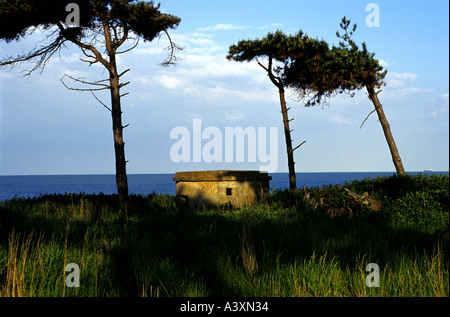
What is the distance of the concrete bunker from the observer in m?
14.3

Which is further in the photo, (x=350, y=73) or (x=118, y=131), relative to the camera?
(x=350, y=73)

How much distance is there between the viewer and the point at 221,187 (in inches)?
564

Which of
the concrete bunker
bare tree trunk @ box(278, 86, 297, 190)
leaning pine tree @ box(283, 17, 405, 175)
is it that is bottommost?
the concrete bunker

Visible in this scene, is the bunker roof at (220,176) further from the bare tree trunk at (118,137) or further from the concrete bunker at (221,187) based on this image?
the bare tree trunk at (118,137)

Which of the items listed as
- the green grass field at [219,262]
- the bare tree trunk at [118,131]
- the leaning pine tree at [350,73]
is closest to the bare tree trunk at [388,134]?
the leaning pine tree at [350,73]

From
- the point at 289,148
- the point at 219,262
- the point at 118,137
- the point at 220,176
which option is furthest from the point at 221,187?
the point at 219,262

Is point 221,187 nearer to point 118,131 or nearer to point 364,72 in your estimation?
point 118,131

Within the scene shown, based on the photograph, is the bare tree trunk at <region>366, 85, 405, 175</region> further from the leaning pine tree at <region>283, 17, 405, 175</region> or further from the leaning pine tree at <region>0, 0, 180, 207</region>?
the leaning pine tree at <region>0, 0, 180, 207</region>

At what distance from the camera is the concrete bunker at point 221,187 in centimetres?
1430

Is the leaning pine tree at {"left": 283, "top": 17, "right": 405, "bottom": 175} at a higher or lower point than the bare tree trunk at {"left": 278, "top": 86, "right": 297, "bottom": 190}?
higher

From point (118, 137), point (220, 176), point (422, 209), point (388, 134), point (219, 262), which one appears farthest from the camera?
point (388, 134)

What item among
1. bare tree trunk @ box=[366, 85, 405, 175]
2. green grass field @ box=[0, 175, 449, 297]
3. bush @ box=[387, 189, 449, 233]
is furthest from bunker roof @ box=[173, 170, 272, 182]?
bare tree trunk @ box=[366, 85, 405, 175]

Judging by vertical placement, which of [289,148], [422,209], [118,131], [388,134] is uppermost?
[388,134]
